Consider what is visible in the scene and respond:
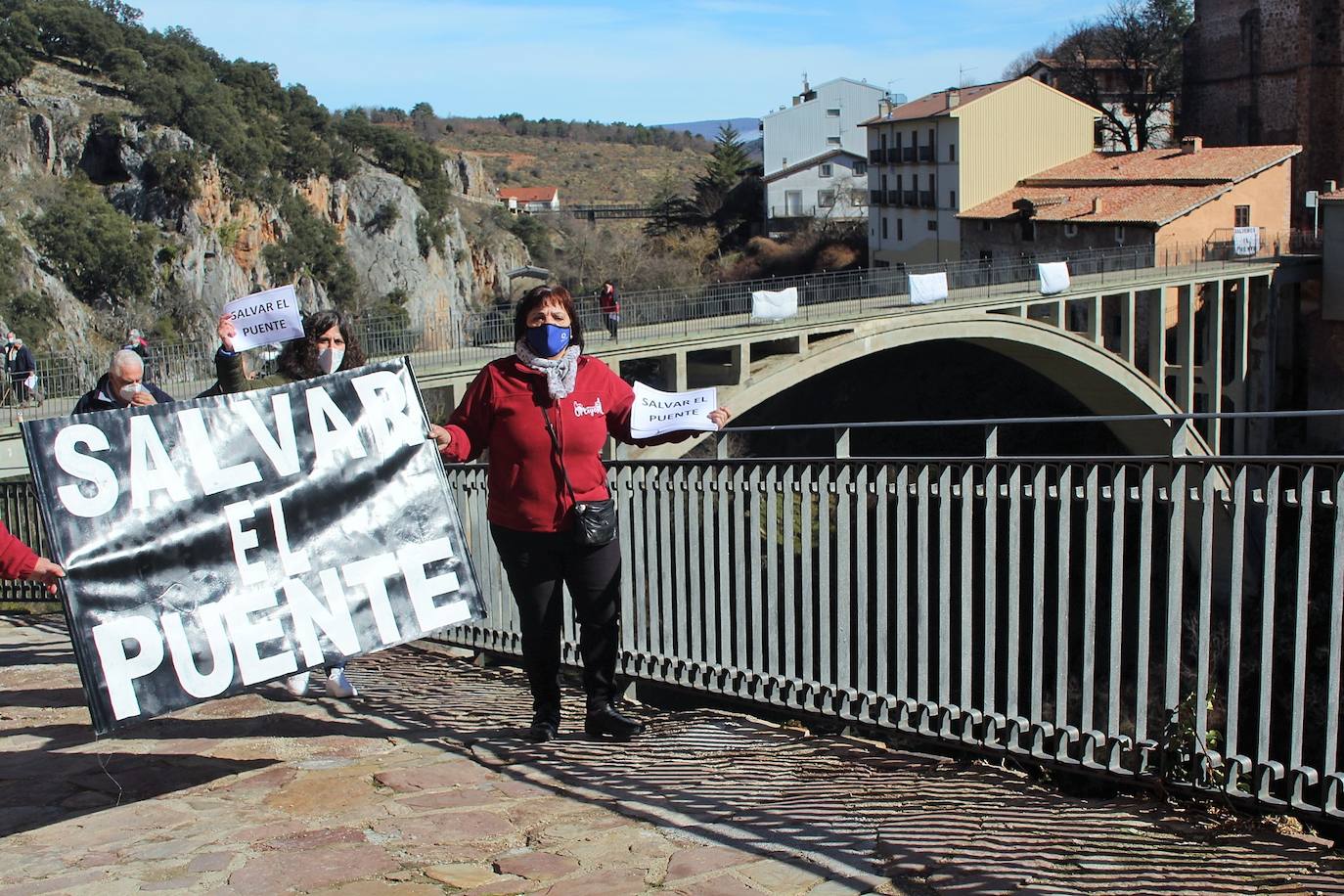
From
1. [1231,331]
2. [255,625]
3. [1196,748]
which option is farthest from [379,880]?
[1231,331]

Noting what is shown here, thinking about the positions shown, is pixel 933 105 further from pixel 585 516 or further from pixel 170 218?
pixel 585 516

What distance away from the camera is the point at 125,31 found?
50.3 meters

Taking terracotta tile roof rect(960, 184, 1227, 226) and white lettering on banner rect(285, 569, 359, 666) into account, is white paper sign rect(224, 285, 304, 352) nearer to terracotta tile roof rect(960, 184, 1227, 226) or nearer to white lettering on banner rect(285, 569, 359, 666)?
white lettering on banner rect(285, 569, 359, 666)

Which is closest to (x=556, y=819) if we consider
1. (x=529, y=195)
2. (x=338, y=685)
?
(x=338, y=685)

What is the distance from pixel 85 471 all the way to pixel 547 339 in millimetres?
1346

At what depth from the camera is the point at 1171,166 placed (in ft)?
140

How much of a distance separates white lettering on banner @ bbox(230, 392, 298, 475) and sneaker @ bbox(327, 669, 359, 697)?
1359 millimetres

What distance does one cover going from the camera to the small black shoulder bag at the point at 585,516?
159 inches

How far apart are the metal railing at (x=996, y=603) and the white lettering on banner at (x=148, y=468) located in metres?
1.79

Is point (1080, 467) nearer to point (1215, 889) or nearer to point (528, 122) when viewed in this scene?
point (1215, 889)

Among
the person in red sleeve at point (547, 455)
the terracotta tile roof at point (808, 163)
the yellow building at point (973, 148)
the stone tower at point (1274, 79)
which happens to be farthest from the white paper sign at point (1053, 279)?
the terracotta tile roof at point (808, 163)

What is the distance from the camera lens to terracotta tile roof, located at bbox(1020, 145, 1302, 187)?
4067cm

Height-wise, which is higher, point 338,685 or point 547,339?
point 547,339

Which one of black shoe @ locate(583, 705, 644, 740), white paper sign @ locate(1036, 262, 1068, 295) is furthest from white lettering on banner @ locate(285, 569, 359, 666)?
white paper sign @ locate(1036, 262, 1068, 295)
